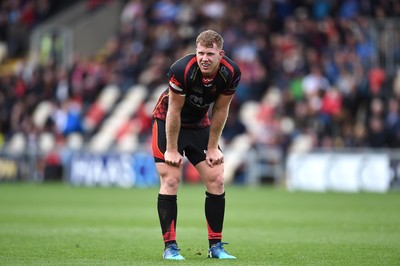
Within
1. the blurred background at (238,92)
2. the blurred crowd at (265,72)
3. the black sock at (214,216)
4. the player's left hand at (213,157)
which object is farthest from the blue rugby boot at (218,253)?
the blurred crowd at (265,72)

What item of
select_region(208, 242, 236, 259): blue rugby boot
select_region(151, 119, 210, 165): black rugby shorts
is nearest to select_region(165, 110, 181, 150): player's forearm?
select_region(151, 119, 210, 165): black rugby shorts

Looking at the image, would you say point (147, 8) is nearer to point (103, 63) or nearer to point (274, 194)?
point (103, 63)

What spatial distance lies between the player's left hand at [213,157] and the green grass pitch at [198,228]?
107 centimetres

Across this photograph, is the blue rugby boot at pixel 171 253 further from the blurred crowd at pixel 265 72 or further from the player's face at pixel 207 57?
the blurred crowd at pixel 265 72

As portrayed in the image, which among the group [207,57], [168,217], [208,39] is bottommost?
[168,217]

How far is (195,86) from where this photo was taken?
10148 mm

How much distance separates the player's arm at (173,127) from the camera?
10102mm

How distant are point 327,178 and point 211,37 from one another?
16.8m

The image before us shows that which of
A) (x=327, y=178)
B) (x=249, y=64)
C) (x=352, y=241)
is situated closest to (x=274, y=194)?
(x=327, y=178)

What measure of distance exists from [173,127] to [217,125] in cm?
54

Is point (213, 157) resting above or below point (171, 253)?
above

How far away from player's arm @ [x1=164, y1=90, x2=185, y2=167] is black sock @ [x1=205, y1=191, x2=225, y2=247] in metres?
0.63

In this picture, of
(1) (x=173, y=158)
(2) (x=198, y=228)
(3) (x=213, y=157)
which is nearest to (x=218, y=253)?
(3) (x=213, y=157)

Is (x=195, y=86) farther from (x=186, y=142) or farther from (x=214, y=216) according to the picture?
(x=214, y=216)
